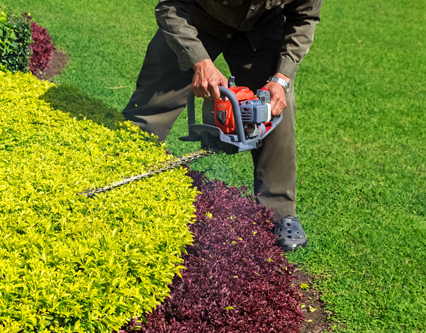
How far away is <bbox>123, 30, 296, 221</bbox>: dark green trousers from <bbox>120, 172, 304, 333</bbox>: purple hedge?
0.35m

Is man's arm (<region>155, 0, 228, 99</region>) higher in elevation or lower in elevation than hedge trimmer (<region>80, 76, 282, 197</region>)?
higher

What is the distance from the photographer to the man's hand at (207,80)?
109 inches

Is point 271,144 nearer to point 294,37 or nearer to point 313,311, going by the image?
point 294,37

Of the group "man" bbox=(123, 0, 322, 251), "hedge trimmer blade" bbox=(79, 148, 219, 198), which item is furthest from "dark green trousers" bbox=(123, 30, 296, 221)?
"hedge trimmer blade" bbox=(79, 148, 219, 198)

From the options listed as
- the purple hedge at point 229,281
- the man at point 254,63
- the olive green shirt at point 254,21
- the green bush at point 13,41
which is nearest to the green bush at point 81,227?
the purple hedge at point 229,281

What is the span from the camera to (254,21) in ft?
10.6

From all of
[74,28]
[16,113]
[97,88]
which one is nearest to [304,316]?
[16,113]

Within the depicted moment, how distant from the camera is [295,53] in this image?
3279 millimetres

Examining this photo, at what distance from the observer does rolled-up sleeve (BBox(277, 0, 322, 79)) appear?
3246 millimetres

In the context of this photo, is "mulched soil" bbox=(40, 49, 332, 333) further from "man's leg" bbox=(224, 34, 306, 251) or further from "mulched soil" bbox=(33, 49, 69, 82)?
"mulched soil" bbox=(33, 49, 69, 82)

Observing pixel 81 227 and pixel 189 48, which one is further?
pixel 189 48

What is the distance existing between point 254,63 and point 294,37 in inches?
14.7

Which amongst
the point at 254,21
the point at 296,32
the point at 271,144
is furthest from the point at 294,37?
the point at 271,144

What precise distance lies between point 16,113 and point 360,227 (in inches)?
119
